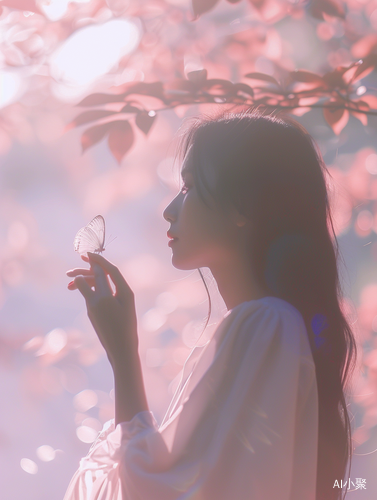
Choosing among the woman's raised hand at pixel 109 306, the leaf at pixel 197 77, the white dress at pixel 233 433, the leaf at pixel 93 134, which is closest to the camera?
the white dress at pixel 233 433

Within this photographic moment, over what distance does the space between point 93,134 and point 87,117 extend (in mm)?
70

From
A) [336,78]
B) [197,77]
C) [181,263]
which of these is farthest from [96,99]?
[336,78]

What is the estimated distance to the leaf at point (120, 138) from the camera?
4.75ft

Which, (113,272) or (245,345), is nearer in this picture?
(245,345)

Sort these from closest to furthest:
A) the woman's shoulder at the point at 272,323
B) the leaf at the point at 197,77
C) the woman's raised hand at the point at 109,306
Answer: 1. the woman's shoulder at the point at 272,323
2. the woman's raised hand at the point at 109,306
3. the leaf at the point at 197,77

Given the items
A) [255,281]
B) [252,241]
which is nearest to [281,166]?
[252,241]

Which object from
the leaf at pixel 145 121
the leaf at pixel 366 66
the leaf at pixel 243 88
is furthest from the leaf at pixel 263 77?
the leaf at pixel 145 121

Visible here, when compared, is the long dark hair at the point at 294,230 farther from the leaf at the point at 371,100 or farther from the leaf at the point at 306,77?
the leaf at the point at 371,100

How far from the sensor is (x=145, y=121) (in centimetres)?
143

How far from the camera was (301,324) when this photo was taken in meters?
1.09

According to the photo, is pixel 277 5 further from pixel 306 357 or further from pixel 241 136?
pixel 306 357

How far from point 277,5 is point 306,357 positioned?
5.32 ft

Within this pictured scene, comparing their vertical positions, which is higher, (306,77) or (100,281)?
(306,77)

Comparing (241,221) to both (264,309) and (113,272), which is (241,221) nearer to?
(264,309)
